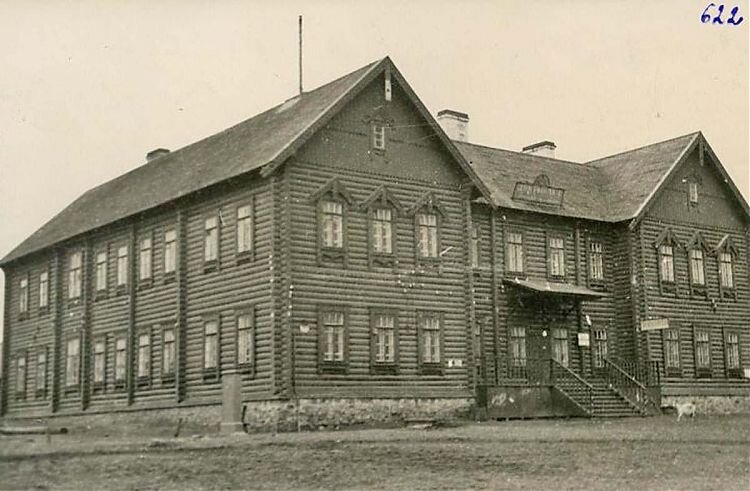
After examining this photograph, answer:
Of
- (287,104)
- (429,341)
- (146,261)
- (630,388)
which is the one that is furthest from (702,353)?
(146,261)

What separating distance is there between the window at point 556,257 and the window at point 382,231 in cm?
840

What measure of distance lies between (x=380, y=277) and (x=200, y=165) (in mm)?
7763

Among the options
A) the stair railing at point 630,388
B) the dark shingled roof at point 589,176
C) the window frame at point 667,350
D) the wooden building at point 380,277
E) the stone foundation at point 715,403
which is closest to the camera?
the wooden building at point 380,277

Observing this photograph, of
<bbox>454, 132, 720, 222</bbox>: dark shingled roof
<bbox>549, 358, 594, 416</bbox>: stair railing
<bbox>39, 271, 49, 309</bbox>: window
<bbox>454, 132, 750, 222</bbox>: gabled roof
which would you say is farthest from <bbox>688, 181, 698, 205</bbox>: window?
<bbox>39, 271, 49, 309</bbox>: window

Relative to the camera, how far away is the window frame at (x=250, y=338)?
30.0 m

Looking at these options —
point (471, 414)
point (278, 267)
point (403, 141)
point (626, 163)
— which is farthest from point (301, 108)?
point (626, 163)

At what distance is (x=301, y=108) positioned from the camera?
33.2m

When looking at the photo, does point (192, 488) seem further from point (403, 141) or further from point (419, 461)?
point (403, 141)

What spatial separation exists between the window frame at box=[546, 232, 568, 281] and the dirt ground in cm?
1204

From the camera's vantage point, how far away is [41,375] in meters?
41.7

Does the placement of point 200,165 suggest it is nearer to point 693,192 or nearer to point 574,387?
point 574,387

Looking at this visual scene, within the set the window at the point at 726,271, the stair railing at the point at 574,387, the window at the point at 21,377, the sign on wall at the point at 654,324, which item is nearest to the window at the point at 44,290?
the window at the point at 21,377

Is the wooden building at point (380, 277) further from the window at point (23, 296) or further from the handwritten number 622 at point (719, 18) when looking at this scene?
the handwritten number 622 at point (719, 18)

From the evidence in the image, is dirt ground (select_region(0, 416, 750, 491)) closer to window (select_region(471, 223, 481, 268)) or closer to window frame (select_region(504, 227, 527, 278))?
window (select_region(471, 223, 481, 268))
